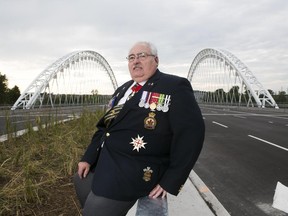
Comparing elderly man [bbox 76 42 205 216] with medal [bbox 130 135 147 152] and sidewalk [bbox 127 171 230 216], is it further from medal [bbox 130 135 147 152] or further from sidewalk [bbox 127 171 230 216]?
sidewalk [bbox 127 171 230 216]

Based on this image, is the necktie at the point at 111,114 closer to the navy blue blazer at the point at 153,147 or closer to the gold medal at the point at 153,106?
the navy blue blazer at the point at 153,147

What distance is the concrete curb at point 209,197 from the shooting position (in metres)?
4.17

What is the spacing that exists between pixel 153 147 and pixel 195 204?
7.47 ft

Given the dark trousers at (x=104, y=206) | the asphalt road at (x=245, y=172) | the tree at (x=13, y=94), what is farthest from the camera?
the tree at (x=13, y=94)

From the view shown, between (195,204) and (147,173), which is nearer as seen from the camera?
(147,173)

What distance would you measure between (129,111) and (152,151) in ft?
1.14

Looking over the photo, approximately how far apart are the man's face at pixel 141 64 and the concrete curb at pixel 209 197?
232cm

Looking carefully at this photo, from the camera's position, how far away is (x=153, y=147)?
236 cm

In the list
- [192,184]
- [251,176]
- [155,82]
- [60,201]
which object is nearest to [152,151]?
[155,82]

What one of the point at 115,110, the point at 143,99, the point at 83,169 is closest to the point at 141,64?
the point at 143,99

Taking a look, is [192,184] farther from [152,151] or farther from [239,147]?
[239,147]

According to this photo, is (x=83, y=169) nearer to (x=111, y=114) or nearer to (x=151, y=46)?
(x=111, y=114)

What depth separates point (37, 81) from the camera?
50062mm

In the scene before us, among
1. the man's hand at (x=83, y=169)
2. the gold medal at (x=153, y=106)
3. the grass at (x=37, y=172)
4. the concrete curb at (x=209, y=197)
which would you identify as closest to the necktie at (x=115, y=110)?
the gold medal at (x=153, y=106)
